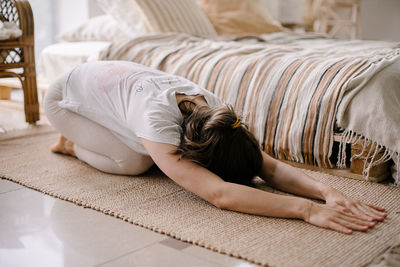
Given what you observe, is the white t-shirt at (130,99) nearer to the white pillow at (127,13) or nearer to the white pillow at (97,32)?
the white pillow at (127,13)

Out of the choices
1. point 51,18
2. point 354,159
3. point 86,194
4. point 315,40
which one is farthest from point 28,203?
point 51,18

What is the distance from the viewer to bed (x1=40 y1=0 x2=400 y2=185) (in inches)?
63.7

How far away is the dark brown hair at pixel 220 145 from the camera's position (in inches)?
51.1

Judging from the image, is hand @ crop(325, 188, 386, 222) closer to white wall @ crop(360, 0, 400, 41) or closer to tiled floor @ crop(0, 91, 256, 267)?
tiled floor @ crop(0, 91, 256, 267)

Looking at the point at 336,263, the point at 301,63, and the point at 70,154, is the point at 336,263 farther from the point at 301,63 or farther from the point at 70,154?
the point at 70,154

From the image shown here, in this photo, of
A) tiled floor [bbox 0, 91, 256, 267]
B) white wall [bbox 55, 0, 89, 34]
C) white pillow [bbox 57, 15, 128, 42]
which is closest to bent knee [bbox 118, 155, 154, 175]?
tiled floor [bbox 0, 91, 256, 267]

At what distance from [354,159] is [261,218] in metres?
0.54

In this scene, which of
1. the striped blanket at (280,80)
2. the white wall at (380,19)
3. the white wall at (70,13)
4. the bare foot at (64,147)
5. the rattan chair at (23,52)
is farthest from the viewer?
the white wall at (380,19)

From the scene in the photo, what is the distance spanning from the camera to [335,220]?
3.99 feet

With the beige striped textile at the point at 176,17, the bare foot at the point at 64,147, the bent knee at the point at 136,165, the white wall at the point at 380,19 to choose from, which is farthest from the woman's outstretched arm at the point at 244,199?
the white wall at the point at 380,19

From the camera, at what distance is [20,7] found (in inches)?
98.7

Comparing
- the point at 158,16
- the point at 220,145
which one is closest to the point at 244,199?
the point at 220,145

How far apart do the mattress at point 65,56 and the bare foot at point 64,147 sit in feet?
3.24

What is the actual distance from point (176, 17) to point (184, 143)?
1.57m
